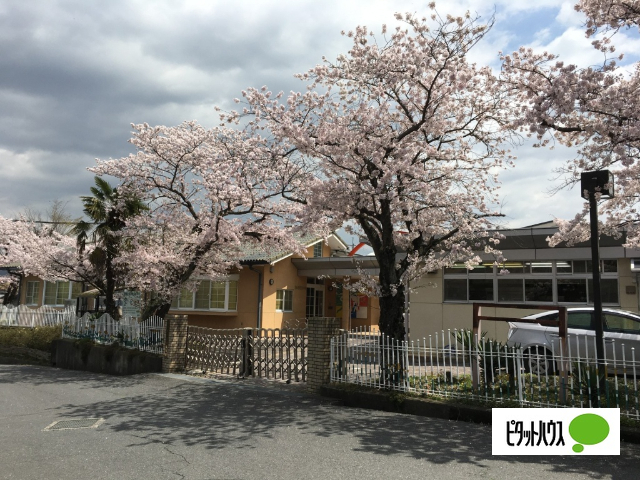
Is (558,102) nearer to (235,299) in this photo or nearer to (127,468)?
(127,468)

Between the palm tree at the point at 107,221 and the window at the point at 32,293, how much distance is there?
17.3 m

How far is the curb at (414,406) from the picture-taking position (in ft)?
25.7

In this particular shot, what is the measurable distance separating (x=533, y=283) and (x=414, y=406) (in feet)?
29.3

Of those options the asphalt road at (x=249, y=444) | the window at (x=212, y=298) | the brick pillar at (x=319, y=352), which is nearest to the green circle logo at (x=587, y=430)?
the asphalt road at (x=249, y=444)

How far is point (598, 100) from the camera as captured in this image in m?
8.77

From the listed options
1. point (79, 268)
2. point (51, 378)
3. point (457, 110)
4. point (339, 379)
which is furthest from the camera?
point (79, 268)

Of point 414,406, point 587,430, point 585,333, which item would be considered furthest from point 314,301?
point 587,430

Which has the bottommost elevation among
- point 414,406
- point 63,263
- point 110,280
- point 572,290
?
point 414,406

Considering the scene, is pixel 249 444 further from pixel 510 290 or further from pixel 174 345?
pixel 510 290

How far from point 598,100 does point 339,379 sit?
22.9 feet

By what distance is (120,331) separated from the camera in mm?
16219

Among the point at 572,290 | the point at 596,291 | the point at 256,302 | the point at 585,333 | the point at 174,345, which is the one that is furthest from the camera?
the point at 256,302

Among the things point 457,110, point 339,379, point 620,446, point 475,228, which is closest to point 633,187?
point 475,228

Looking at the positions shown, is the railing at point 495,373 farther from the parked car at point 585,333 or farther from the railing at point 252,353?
the railing at point 252,353
